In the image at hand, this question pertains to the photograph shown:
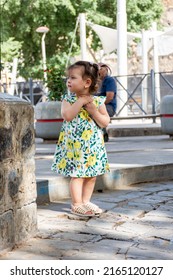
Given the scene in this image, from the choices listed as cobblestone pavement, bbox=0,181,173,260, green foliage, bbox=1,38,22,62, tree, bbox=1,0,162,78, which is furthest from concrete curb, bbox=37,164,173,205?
green foliage, bbox=1,38,22,62

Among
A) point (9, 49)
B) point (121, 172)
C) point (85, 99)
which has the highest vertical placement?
point (9, 49)

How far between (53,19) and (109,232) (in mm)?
24287

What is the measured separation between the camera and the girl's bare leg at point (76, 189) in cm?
450

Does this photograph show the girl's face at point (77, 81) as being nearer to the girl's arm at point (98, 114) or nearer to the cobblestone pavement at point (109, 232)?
the girl's arm at point (98, 114)

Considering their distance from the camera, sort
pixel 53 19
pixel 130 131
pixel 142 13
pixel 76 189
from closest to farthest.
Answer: pixel 76 189
pixel 130 131
pixel 53 19
pixel 142 13

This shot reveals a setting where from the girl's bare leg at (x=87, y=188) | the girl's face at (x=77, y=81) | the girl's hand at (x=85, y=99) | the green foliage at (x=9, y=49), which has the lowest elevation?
the girl's bare leg at (x=87, y=188)

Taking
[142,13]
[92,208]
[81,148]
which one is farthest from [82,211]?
[142,13]

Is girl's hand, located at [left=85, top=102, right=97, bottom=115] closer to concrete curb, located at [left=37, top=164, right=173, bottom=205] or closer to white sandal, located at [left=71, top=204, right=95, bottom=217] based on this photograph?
white sandal, located at [left=71, top=204, right=95, bottom=217]

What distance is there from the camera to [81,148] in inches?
175

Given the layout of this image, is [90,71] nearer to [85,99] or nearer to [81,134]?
[85,99]

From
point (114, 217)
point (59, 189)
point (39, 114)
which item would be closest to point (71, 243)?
point (114, 217)

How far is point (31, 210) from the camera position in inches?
156

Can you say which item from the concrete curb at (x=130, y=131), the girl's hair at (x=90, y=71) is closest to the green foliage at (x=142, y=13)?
the concrete curb at (x=130, y=131)
